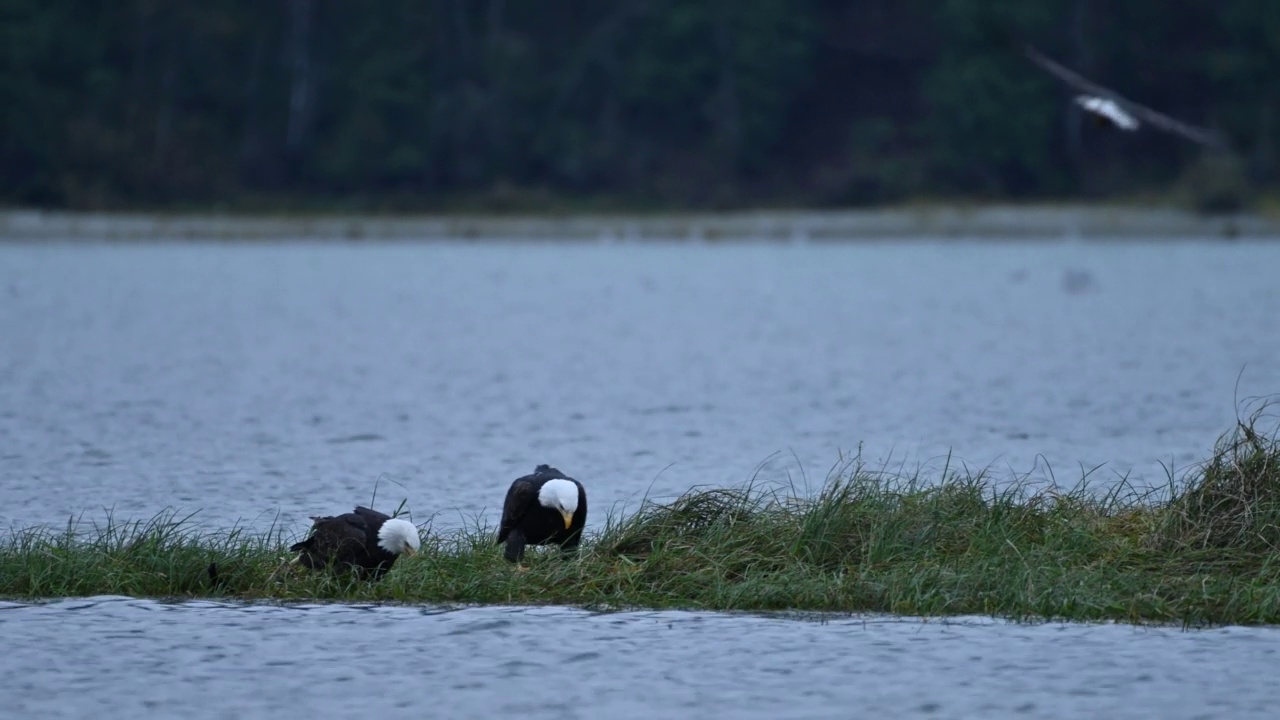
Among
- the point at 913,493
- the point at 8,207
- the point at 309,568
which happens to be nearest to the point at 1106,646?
the point at 913,493

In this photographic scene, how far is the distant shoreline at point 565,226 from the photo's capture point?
72812mm

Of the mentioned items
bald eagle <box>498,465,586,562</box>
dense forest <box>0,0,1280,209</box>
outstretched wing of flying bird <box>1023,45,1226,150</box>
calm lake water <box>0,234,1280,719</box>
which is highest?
dense forest <box>0,0,1280,209</box>

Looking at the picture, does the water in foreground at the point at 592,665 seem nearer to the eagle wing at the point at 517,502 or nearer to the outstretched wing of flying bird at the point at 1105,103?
the eagle wing at the point at 517,502

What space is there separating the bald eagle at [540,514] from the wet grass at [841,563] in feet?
0.39

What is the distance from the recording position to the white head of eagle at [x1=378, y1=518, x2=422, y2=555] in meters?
9.59

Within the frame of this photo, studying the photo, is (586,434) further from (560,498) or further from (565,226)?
(565,226)

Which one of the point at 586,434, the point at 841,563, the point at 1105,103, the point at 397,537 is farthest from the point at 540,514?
the point at 586,434

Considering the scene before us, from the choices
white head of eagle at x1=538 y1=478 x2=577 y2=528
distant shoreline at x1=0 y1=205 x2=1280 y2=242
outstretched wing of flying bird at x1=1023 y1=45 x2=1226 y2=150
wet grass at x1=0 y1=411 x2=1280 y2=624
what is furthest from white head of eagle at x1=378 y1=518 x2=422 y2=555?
distant shoreline at x1=0 y1=205 x2=1280 y2=242

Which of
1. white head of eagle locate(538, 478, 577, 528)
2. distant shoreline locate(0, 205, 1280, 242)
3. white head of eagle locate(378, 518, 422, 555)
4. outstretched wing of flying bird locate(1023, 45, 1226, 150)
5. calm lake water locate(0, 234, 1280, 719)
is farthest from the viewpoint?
distant shoreline locate(0, 205, 1280, 242)

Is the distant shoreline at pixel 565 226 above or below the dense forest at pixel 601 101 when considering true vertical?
below

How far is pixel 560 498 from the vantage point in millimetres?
9688

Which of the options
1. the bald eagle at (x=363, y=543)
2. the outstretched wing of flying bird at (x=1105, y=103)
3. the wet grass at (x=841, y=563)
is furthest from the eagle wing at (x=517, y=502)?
the outstretched wing of flying bird at (x=1105, y=103)

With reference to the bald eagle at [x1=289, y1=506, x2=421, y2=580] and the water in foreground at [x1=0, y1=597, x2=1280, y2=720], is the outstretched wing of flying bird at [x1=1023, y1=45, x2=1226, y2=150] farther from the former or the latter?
the bald eagle at [x1=289, y1=506, x2=421, y2=580]

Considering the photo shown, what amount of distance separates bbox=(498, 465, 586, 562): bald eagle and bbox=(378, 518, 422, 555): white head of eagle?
0.50 metres
